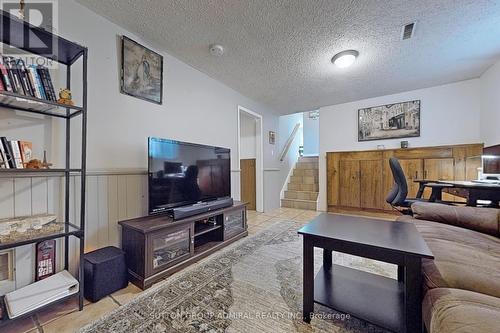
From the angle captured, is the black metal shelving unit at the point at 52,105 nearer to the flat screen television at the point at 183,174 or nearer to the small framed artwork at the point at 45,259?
the small framed artwork at the point at 45,259

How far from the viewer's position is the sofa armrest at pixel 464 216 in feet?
4.82

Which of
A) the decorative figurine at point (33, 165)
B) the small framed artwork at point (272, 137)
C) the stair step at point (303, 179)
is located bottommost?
the stair step at point (303, 179)

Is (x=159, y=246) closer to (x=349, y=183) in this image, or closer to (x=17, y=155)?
(x=17, y=155)

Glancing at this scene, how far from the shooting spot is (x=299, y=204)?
4734 mm

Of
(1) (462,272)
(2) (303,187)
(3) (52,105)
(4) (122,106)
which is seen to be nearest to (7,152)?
(3) (52,105)

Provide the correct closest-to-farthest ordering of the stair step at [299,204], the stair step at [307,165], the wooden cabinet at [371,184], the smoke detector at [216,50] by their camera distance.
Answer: the smoke detector at [216,50] < the wooden cabinet at [371,184] < the stair step at [299,204] < the stair step at [307,165]

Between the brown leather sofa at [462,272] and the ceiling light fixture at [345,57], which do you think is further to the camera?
the ceiling light fixture at [345,57]

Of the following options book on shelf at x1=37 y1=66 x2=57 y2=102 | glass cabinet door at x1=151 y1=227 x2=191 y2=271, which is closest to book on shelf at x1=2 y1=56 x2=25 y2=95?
book on shelf at x1=37 y1=66 x2=57 y2=102

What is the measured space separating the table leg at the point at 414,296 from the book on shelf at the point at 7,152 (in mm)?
2250

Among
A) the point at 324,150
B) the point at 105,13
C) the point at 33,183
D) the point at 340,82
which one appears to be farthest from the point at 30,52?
the point at 324,150

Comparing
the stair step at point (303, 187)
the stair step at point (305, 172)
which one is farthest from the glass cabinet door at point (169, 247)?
the stair step at point (305, 172)

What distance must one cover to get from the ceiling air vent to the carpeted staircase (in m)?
3.27

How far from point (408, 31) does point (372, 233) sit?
82.5 inches

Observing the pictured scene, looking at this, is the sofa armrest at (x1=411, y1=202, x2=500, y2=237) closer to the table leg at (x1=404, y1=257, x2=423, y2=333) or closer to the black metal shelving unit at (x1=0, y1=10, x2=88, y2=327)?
the table leg at (x1=404, y1=257, x2=423, y2=333)
